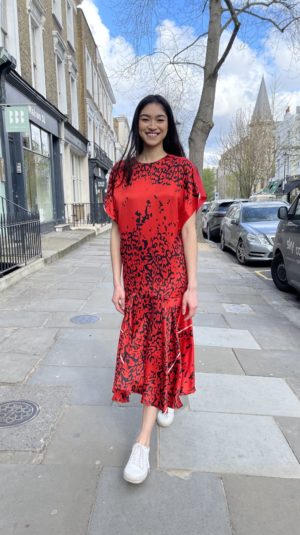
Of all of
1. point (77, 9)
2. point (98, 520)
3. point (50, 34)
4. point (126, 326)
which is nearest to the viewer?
point (98, 520)

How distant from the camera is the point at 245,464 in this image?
2.28 meters

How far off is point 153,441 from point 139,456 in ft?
1.22

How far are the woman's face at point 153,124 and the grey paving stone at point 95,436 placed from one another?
174 cm

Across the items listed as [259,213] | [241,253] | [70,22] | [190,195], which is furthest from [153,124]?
[70,22]

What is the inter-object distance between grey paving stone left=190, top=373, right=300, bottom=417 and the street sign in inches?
319

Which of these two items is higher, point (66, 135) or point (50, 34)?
point (50, 34)

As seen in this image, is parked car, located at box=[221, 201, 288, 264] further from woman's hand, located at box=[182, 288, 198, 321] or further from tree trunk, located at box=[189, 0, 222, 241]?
woman's hand, located at box=[182, 288, 198, 321]

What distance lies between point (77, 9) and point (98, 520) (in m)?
23.8

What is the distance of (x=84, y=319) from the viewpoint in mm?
4984

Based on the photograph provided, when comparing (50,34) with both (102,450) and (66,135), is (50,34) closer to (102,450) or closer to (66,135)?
(66,135)

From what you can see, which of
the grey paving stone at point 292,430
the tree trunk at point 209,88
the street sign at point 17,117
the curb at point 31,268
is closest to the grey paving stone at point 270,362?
the grey paving stone at point 292,430

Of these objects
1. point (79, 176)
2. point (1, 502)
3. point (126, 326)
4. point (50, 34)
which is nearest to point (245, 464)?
point (126, 326)

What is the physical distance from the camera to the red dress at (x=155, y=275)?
6.71 feet

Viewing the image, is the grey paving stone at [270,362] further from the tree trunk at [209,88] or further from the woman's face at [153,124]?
the tree trunk at [209,88]
